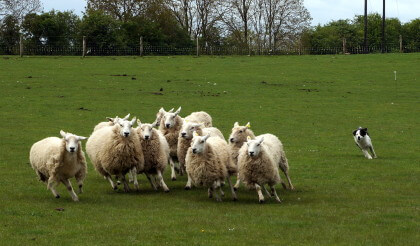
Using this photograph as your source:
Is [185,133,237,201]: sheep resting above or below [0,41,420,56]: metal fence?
below

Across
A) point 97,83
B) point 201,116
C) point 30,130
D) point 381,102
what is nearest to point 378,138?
point 201,116

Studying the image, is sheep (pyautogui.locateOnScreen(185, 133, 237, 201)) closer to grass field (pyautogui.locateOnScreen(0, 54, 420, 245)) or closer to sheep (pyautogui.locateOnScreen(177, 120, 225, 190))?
grass field (pyautogui.locateOnScreen(0, 54, 420, 245))

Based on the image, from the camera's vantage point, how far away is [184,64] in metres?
42.1

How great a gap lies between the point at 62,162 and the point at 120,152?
128 cm

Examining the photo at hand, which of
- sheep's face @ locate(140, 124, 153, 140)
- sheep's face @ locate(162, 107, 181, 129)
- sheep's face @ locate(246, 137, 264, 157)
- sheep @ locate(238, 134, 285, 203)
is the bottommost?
sheep @ locate(238, 134, 285, 203)

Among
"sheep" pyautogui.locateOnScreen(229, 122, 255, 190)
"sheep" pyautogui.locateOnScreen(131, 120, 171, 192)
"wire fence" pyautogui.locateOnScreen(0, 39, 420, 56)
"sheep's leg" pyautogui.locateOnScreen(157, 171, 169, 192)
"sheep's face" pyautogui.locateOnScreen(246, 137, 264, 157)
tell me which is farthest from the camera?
"wire fence" pyautogui.locateOnScreen(0, 39, 420, 56)

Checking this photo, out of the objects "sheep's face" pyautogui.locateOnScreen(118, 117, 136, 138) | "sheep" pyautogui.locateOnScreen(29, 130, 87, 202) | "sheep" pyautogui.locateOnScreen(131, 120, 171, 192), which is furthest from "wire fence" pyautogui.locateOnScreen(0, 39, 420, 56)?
"sheep" pyautogui.locateOnScreen(29, 130, 87, 202)

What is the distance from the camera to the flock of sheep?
11.6m

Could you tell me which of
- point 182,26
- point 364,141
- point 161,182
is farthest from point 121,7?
point 161,182

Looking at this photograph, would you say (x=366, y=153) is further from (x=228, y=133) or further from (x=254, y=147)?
(x=254, y=147)

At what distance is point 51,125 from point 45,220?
517 inches

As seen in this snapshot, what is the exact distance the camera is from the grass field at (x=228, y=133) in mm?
9219

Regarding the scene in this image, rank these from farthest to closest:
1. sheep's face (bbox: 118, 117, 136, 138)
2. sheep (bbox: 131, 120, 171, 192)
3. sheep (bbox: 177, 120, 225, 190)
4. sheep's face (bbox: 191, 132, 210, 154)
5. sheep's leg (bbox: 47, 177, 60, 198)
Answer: sheep (bbox: 177, 120, 225, 190) < sheep (bbox: 131, 120, 171, 192) < sheep's face (bbox: 118, 117, 136, 138) < sheep's face (bbox: 191, 132, 210, 154) < sheep's leg (bbox: 47, 177, 60, 198)

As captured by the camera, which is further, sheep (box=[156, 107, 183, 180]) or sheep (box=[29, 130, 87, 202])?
sheep (box=[156, 107, 183, 180])
